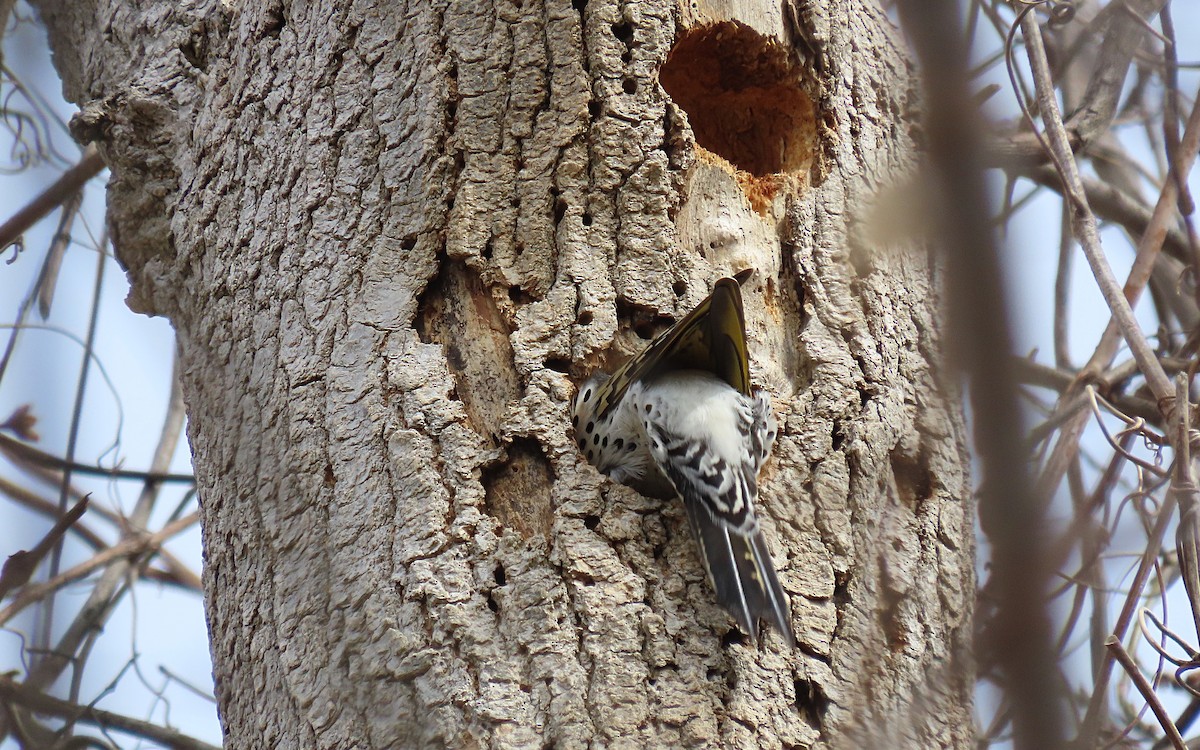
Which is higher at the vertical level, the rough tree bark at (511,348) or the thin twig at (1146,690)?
the rough tree bark at (511,348)

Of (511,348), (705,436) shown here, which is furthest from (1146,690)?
(511,348)

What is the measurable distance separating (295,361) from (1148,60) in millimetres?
2839

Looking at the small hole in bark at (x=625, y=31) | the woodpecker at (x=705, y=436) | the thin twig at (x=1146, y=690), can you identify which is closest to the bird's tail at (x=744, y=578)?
the woodpecker at (x=705, y=436)

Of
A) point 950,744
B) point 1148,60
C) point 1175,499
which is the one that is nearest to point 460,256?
point 950,744

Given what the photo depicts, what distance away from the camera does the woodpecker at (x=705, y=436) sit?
215cm

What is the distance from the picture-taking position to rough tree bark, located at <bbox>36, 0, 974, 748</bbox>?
2133mm

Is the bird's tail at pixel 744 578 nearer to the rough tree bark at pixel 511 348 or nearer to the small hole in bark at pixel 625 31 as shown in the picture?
the rough tree bark at pixel 511 348

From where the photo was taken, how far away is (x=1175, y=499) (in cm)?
272

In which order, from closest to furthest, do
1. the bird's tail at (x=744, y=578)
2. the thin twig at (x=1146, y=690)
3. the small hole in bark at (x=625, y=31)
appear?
1. the bird's tail at (x=744, y=578)
2. the thin twig at (x=1146, y=690)
3. the small hole in bark at (x=625, y=31)

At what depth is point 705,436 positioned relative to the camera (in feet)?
8.39

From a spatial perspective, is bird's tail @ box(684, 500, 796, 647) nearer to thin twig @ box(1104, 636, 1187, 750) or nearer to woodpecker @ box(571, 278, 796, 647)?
woodpecker @ box(571, 278, 796, 647)

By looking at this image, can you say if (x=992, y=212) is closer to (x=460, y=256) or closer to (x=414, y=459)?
(x=414, y=459)

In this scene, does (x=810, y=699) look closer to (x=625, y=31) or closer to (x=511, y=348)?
(x=511, y=348)

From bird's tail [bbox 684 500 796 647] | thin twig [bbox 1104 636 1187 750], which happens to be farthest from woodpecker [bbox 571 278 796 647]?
thin twig [bbox 1104 636 1187 750]
